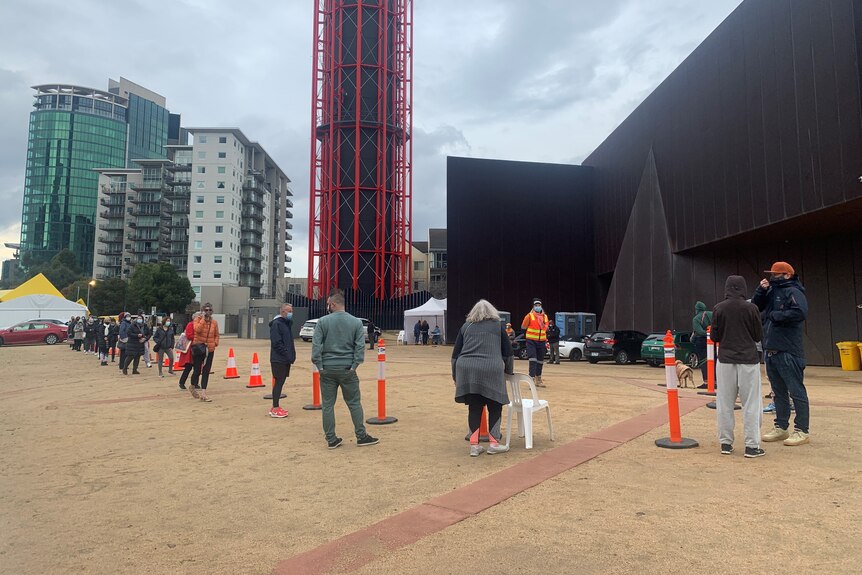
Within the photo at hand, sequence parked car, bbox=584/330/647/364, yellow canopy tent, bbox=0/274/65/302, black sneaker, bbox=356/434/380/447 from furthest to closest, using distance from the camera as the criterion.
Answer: yellow canopy tent, bbox=0/274/65/302
parked car, bbox=584/330/647/364
black sneaker, bbox=356/434/380/447

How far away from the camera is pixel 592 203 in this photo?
120ft

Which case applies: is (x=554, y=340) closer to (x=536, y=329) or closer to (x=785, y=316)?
(x=536, y=329)

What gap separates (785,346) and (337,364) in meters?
4.94

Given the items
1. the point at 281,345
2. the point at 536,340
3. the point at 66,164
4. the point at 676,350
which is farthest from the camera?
the point at 66,164

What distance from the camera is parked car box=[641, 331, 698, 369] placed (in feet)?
59.0

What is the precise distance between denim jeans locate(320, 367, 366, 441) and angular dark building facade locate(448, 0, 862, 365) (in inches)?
628

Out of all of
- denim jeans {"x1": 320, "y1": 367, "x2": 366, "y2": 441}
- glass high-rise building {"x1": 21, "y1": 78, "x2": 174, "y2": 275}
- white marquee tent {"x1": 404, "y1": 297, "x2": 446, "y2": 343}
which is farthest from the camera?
glass high-rise building {"x1": 21, "y1": 78, "x2": 174, "y2": 275}

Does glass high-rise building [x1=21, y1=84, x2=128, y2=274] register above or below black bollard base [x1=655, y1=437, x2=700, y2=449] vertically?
above


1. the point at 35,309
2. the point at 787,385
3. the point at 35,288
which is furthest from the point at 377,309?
the point at 787,385

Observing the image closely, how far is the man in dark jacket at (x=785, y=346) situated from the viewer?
5945 mm

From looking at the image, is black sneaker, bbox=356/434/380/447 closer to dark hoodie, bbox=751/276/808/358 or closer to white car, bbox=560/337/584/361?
dark hoodie, bbox=751/276/808/358

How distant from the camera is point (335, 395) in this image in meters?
6.41

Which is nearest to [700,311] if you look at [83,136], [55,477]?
[55,477]

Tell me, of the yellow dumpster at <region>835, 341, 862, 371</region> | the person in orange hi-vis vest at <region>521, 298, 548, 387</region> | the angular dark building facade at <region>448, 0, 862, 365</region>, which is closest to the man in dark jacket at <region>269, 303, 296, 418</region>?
the person in orange hi-vis vest at <region>521, 298, 548, 387</region>
